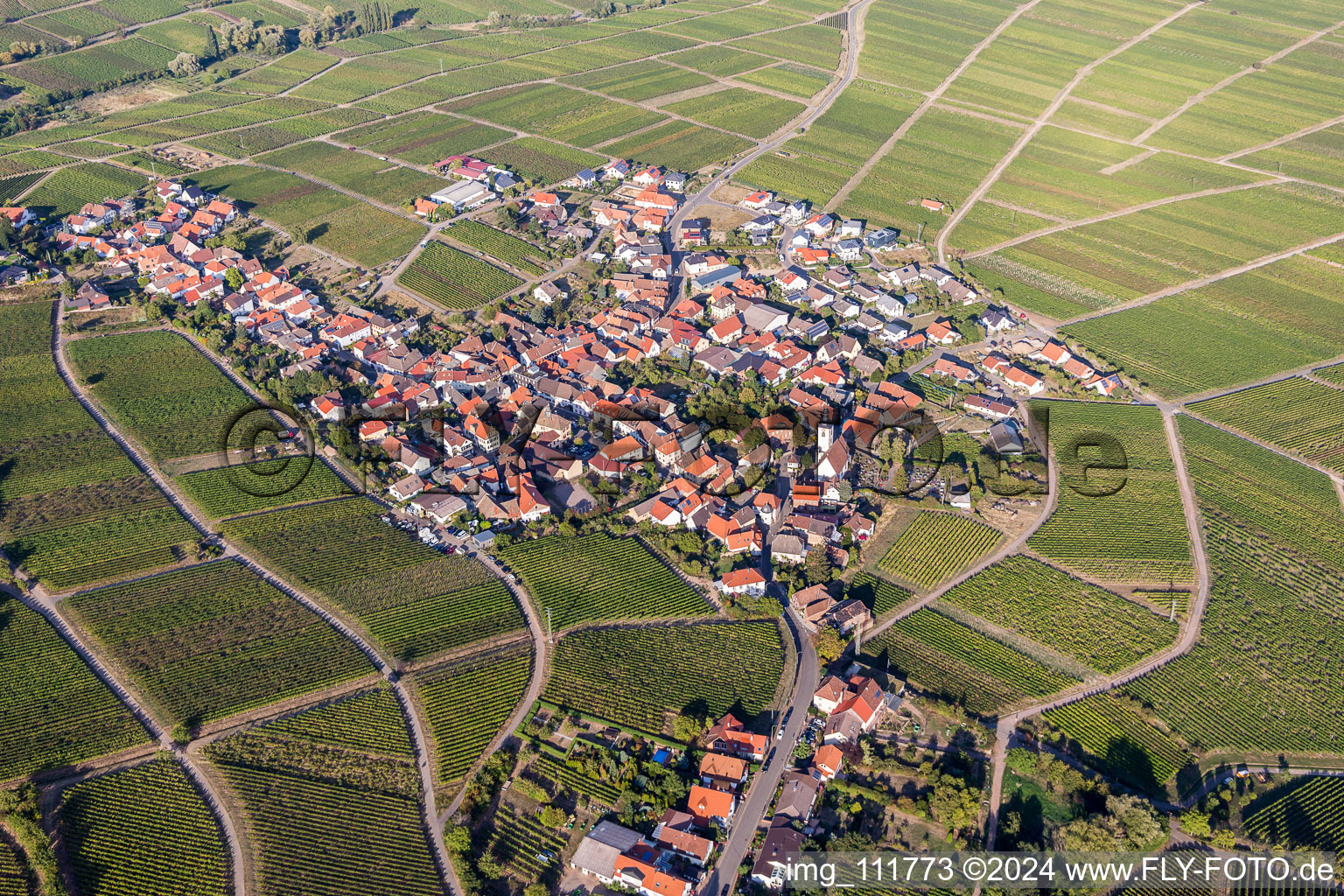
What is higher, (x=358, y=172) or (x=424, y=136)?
(x=424, y=136)

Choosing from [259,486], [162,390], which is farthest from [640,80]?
[259,486]

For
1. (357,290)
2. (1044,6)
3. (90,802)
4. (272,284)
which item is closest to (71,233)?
(272,284)

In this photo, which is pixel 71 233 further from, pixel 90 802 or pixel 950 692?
pixel 950 692

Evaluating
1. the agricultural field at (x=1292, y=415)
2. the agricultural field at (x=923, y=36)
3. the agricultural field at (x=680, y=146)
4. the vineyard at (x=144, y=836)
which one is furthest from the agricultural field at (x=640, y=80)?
the vineyard at (x=144, y=836)

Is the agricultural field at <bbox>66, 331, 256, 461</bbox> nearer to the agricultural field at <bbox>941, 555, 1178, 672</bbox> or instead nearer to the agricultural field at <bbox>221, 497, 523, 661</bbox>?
the agricultural field at <bbox>221, 497, 523, 661</bbox>

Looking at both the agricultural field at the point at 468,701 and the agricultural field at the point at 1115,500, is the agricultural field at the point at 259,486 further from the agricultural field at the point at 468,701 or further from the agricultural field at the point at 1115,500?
the agricultural field at the point at 1115,500

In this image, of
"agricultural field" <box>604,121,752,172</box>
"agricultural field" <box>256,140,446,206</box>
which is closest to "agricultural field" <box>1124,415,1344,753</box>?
"agricultural field" <box>604,121,752,172</box>

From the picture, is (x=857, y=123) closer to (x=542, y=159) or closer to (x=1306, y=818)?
(x=542, y=159)
